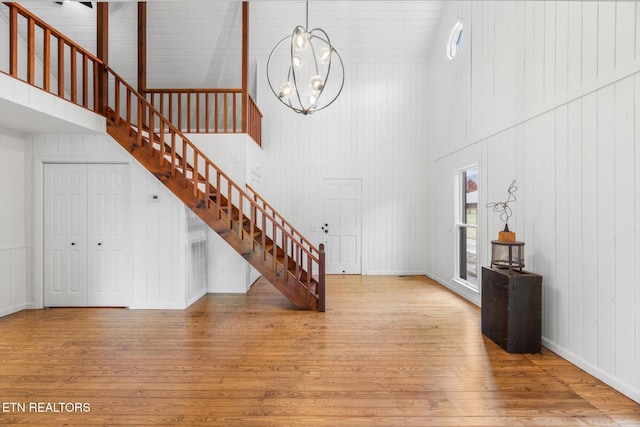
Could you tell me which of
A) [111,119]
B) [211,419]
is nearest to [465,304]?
[211,419]

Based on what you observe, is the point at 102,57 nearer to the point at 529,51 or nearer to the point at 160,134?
the point at 160,134

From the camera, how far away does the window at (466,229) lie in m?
5.74

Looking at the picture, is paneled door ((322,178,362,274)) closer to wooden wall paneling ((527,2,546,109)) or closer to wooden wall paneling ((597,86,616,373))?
wooden wall paneling ((527,2,546,109))

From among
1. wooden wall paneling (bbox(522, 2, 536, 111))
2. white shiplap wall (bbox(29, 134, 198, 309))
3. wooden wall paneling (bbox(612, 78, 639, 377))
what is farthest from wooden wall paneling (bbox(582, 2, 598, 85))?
white shiplap wall (bbox(29, 134, 198, 309))

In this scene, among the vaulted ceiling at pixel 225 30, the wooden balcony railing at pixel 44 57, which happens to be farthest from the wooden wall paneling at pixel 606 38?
the wooden balcony railing at pixel 44 57

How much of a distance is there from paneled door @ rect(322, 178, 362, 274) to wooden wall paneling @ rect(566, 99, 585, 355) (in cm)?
453

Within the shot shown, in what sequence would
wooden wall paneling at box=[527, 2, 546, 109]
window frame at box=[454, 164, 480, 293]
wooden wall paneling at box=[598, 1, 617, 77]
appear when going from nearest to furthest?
wooden wall paneling at box=[598, 1, 617, 77] < wooden wall paneling at box=[527, 2, 546, 109] < window frame at box=[454, 164, 480, 293]

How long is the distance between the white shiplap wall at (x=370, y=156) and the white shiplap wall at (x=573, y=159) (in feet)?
8.22

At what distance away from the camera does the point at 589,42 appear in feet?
9.70

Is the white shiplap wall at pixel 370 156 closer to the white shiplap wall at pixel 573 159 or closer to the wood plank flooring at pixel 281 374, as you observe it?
the white shiplap wall at pixel 573 159

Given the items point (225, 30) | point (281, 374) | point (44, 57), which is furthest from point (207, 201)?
point (225, 30)

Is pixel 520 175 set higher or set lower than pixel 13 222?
higher

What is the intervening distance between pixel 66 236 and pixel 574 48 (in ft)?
21.8

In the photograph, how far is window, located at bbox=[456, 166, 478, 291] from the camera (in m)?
5.74
